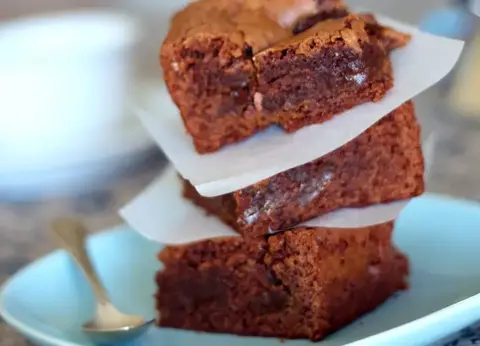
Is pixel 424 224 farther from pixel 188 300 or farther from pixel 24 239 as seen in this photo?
pixel 24 239

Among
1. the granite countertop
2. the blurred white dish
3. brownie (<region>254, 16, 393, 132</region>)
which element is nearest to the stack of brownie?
brownie (<region>254, 16, 393, 132</region>)

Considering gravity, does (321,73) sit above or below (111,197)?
above

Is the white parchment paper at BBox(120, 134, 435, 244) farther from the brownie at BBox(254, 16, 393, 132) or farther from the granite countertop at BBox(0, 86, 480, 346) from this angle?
the granite countertop at BBox(0, 86, 480, 346)

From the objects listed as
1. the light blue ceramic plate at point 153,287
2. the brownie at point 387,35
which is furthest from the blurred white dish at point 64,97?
the brownie at point 387,35

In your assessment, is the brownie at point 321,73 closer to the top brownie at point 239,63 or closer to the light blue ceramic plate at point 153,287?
the top brownie at point 239,63

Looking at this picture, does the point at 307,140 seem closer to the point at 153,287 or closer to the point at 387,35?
the point at 387,35

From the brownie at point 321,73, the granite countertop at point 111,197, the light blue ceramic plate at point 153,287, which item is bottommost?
the granite countertop at point 111,197

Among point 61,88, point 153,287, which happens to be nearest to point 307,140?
point 153,287
